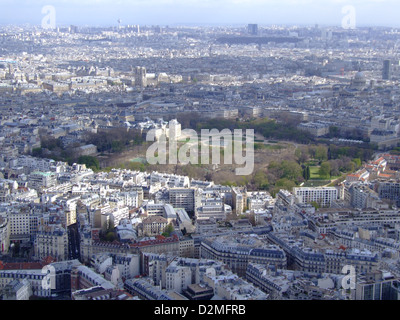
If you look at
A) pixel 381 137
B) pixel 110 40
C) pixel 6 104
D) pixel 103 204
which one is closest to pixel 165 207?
pixel 103 204

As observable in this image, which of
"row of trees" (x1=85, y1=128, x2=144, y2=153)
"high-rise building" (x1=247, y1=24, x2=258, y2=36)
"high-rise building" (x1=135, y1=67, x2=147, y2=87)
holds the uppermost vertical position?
"high-rise building" (x1=247, y1=24, x2=258, y2=36)

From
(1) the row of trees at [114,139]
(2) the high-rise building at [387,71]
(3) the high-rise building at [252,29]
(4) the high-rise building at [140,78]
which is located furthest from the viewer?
(3) the high-rise building at [252,29]

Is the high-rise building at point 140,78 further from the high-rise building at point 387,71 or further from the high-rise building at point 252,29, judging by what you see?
the high-rise building at point 252,29

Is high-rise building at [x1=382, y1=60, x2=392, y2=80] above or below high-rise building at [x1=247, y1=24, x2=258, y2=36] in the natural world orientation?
below

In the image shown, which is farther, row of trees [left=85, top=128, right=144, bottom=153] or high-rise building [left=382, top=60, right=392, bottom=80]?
high-rise building [left=382, top=60, right=392, bottom=80]

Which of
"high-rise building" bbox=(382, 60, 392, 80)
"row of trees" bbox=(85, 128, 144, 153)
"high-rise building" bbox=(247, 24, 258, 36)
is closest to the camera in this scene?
"row of trees" bbox=(85, 128, 144, 153)

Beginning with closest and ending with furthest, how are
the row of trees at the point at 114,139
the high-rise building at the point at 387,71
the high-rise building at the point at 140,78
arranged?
the row of trees at the point at 114,139, the high-rise building at the point at 140,78, the high-rise building at the point at 387,71

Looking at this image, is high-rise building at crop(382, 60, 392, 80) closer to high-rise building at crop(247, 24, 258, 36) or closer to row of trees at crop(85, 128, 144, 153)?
row of trees at crop(85, 128, 144, 153)

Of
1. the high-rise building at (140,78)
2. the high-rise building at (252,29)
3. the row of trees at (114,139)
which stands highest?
the high-rise building at (252,29)

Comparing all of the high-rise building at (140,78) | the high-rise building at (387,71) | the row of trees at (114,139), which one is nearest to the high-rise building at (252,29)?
the high-rise building at (387,71)

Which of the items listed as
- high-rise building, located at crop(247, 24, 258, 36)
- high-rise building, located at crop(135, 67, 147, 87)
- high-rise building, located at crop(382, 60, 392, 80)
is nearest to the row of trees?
high-rise building, located at crop(135, 67, 147, 87)

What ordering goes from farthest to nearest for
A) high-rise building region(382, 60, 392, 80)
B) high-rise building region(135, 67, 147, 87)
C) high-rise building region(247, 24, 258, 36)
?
high-rise building region(247, 24, 258, 36) < high-rise building region(382, 60, 392, 80) < high-rise building region(135, 67, 147, 87)
